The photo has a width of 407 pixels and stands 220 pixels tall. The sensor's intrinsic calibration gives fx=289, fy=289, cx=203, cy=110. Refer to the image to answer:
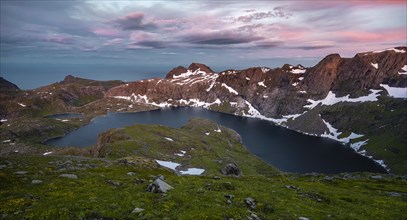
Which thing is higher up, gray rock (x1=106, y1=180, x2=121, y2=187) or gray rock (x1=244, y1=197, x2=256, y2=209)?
gray rock (x1=106, y1=180, x2=121, y2=187)

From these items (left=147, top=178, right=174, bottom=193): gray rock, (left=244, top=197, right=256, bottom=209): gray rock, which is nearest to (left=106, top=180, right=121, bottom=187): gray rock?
(left=147, top=178, right=174, bottom=193): gray rock

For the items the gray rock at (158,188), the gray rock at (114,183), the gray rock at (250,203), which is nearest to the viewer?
the gray rock at (250,203)

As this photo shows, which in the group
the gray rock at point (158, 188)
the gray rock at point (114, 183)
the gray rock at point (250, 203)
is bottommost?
the gray rock at point (250, 203)

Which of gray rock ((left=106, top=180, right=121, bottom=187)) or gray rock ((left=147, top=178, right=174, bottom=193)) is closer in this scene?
gray rock ((left=147, top=178, right=174, bottom=193))

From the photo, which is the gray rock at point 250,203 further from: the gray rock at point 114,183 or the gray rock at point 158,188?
the gray rock at point 114,183

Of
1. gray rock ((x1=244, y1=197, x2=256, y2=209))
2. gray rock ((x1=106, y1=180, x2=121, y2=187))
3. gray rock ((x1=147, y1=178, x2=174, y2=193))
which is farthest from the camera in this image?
gray rock ((x1=106, y1=180, x2=121, y2=187))

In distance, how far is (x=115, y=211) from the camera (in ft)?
68.2

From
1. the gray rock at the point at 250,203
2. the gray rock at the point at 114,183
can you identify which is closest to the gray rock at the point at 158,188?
the gray rock at the point at 114,183

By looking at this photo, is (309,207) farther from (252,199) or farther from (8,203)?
(8,203)

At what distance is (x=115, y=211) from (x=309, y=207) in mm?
17873

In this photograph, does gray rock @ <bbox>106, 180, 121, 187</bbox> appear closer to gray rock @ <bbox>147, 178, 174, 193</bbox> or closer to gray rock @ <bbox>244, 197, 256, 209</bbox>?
gray rock @ <bbox>147, 178, 174, 193</bbox>

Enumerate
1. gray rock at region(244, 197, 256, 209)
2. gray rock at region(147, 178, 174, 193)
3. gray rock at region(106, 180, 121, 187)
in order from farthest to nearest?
gray rock at region(106, 180, 121, 187), gray rock at region(147, 178, 174, 193), gray rock at region(244, 197, 256, 209)

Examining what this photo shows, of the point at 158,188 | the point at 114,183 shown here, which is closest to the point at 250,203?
the point at 158,188

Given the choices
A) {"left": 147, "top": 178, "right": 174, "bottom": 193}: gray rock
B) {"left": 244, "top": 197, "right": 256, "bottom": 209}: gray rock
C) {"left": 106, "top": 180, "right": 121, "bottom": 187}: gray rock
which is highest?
{"left": 147, "top": 178, "right": 174, "bottom": 193}: gray rock
